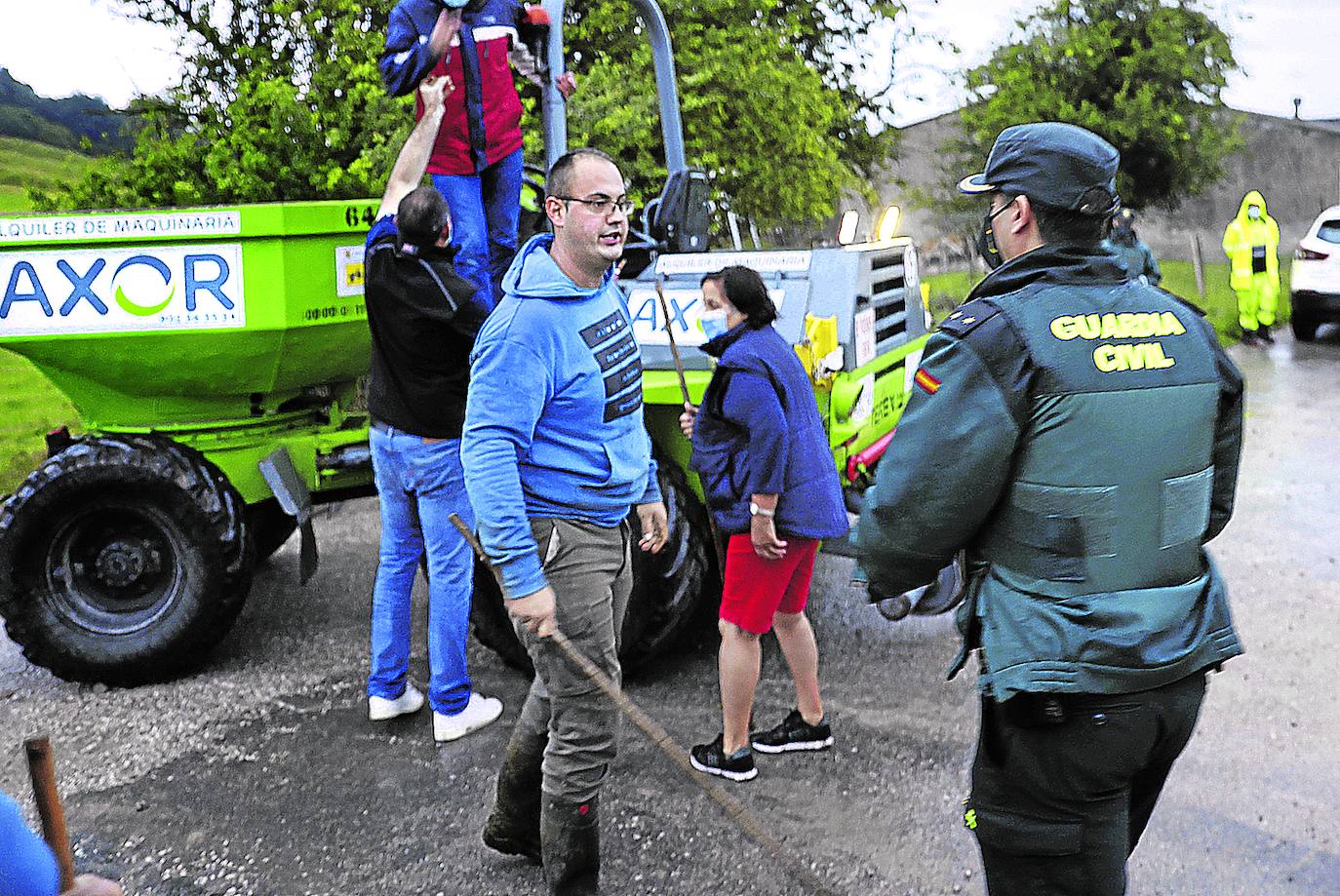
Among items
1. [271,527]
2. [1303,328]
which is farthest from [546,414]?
[1303,328]

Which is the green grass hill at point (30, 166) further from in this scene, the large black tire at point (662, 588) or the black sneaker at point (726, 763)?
the black sneaker at point (726, 763)

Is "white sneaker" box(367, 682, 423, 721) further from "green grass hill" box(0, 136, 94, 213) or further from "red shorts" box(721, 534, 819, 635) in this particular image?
"green grass hill" box(0, 136, 94, 213)

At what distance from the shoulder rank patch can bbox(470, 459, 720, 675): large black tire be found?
2.35 m

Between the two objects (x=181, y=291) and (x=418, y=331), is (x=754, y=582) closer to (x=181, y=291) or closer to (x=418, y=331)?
(x=418, y=331)

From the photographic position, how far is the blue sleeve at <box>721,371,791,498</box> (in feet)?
12.8

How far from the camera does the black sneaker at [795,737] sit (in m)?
4.24

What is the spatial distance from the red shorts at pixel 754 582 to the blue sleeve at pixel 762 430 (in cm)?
21

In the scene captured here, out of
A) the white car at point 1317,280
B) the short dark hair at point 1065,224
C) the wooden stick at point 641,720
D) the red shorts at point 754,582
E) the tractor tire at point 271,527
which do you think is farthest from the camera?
the white car at point 1317,280

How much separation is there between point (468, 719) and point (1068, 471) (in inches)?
110

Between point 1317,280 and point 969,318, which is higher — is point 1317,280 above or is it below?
below

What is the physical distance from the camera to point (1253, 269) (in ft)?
46.5

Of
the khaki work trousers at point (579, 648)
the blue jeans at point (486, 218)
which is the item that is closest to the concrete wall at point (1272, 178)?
the blue jeans at point (486, 218)

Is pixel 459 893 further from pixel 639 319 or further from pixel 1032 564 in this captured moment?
pixel 639 319

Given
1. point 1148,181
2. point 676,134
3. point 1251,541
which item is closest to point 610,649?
point 676,134
